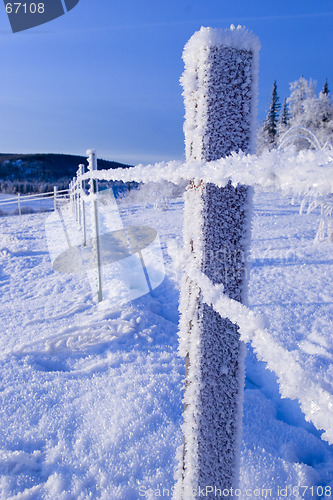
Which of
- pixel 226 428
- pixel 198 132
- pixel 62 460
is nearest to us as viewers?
pixel 198 132

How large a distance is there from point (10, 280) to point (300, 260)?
4.66m

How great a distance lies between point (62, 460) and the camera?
1711 millimetres

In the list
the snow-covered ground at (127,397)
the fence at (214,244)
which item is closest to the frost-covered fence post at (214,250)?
the fence at (214,244)

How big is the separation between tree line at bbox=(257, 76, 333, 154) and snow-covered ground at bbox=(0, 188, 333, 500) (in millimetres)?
19410

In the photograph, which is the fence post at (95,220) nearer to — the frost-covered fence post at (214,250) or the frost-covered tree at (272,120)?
the frost-covered fence post at (214,250)

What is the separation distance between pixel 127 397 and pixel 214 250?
4.67ft

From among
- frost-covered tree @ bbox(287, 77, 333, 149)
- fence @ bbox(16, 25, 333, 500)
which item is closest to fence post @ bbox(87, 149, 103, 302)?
fence @ bbox(16, 25, 333, 500)

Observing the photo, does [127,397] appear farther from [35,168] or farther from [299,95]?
[35,168]

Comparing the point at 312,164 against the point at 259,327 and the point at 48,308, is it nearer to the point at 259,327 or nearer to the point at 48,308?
the point at 259,327

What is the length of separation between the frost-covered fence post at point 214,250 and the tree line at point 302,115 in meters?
21.2

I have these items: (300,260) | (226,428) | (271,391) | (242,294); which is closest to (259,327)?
(242,294)

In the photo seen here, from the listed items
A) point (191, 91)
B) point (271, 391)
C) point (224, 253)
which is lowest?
point (271, 391)

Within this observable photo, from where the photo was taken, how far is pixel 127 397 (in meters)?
2.09

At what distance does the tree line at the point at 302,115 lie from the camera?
83.9 ft
